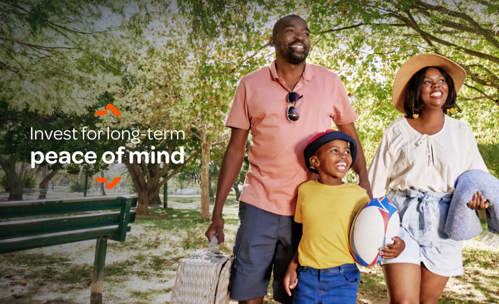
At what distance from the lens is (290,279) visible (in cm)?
231

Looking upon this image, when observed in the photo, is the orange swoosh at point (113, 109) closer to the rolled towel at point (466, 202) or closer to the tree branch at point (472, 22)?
the tree branch at point (472, 22)

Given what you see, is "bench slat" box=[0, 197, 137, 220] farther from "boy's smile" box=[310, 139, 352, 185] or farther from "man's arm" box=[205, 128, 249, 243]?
"boy's smile" box=[310, 139, 352, 185]

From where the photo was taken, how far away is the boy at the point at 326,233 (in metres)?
2.26

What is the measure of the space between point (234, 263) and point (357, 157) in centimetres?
82

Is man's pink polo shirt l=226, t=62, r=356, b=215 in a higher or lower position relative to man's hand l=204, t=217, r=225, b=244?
higher

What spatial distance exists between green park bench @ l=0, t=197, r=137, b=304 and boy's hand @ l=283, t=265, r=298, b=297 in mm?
2555

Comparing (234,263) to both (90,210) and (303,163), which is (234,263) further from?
(90,210)

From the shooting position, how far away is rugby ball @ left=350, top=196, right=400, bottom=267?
2.15 m

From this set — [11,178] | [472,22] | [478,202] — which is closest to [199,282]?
[478,202]

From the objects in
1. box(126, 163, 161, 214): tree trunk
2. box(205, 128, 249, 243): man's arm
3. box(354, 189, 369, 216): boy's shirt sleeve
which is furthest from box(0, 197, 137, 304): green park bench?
box(126, 163, 161, 214): tree trunk

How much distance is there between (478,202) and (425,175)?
28cm

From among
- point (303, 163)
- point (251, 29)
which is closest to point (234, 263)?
point (303, 163)

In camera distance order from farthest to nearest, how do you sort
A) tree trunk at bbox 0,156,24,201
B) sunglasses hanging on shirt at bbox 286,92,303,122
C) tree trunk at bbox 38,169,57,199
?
tree trunk at bbox 38,169,57,199 → tree trunk at bbox 0,156,24,201 → sunglasses hanging on shirt at bbox 286,92,303,122

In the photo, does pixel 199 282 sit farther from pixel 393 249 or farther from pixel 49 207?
pixel 49 207
